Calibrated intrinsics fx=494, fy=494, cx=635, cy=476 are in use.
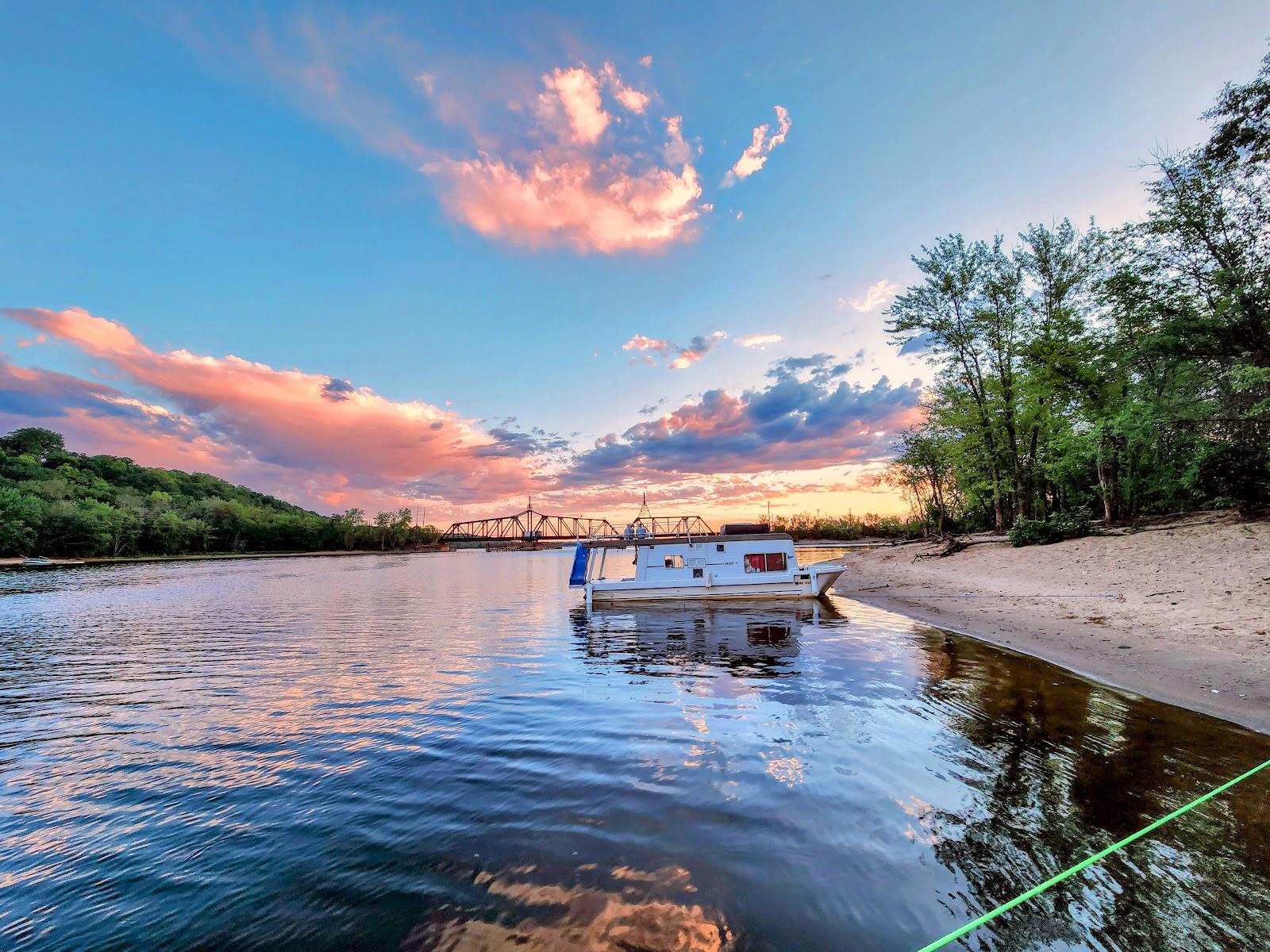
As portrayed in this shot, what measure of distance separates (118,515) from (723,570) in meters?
148

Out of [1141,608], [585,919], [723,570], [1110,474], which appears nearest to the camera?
[585,919]

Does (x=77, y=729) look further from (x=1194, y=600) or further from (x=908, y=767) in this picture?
(x=1194, y=600)

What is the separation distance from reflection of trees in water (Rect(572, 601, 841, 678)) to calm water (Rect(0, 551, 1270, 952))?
0.74 m

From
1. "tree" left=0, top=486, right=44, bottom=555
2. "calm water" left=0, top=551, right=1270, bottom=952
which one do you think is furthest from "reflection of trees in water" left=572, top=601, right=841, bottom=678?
"tree" left=0, top=486, right=44, bottom=555

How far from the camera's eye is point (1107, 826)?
20.0 feet

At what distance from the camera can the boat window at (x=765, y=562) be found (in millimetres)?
30000

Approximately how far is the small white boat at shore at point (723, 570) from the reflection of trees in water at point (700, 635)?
2.83 feet

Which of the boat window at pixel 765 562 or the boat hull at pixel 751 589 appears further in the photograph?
the boat window at pixel 765 562

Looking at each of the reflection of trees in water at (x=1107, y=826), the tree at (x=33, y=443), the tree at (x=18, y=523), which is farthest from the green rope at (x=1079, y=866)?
the tree at (x=33, y=443)

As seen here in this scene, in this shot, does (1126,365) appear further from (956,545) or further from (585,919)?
(585,919)

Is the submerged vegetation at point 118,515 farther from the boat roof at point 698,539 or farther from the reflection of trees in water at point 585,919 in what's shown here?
the reflection of trees in water at point 585,919

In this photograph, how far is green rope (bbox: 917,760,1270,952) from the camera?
14.0 feet

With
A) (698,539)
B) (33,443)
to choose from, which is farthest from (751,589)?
(33,443)

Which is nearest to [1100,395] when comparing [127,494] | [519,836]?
[519,836]
